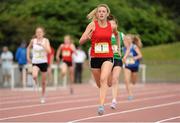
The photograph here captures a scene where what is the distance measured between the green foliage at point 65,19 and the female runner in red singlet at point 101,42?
91.6 feet

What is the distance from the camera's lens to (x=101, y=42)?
1408 centimetres

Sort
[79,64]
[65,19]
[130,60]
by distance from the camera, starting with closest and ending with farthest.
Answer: [130,60] < [79,64] < [65,19]

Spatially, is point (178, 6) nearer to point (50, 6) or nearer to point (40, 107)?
point (50, 6)

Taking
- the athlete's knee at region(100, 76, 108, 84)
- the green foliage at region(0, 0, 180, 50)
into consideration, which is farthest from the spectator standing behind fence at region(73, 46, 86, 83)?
the athlete's knee at region(100, 76, 108, 84)

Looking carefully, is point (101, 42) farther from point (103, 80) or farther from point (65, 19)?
point (65, 19)

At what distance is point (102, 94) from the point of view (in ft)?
45.8

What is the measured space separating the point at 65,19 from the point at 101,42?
121 ft

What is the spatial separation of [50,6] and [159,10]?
1347 centimetres

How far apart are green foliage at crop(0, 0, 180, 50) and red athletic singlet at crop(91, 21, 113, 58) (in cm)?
2796

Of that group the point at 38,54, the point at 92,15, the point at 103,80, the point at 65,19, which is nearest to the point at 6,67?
the point at 38,54

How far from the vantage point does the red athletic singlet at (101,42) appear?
14039 millimetres

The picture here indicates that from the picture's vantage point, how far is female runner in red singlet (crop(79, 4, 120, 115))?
1396 centimetres

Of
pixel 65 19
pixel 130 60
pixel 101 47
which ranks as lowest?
pixel 101 47

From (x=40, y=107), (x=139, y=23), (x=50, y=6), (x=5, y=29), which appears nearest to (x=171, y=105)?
(x=40, y=107)
